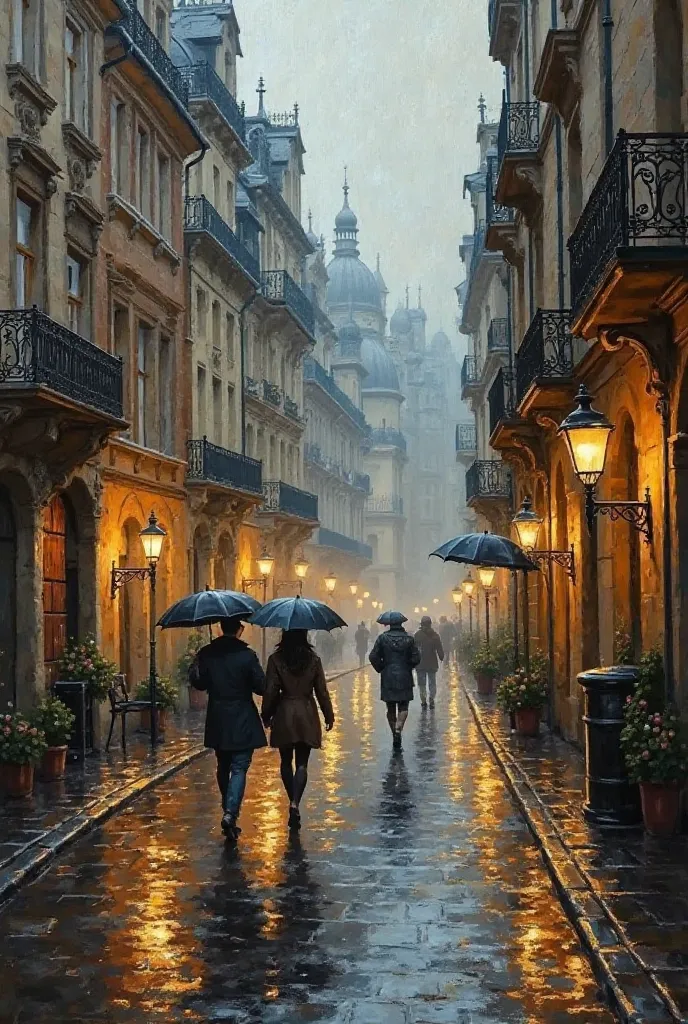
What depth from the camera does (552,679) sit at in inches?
894

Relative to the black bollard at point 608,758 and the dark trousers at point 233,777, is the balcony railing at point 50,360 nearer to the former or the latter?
the dark trousers at point 233,777

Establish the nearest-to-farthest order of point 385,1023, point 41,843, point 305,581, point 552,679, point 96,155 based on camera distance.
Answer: point 385,1023
point 41,843
point 96,155
point 552,679
point 305,581

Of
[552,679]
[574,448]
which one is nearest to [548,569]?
[552,679]

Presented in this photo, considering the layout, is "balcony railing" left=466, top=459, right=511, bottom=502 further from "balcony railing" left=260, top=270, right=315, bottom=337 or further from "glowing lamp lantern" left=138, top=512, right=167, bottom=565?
"glowing lamp lantern" left=138, top=512, right=167, bottom=565

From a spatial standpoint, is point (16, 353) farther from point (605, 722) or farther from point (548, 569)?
point (548, 569)

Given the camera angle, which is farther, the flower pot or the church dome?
the church dome

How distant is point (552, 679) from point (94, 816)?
10.8m

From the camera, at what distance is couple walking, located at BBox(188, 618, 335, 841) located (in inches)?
496

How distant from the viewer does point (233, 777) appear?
493 inches

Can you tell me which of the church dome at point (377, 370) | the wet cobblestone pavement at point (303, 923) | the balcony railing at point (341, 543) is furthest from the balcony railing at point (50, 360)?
the church dome at point (377, 370)

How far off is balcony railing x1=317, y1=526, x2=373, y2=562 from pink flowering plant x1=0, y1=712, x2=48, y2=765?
48.2 meters

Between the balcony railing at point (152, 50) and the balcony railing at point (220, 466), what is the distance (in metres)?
6.96

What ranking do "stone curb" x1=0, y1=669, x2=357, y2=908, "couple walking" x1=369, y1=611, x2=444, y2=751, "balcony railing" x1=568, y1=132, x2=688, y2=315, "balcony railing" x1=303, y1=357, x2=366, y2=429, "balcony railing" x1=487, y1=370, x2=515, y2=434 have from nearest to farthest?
"stone curb" x1=0, y1=669, x2=357, y2=908 → "balcony railing" x1=568, y1=132, x2=688, y2=315 → "couple walking" x1=369, y1=611, x2=444, y2=751 → "balcony railing" x1=487, y1=370, x2=515, y2=434 → "balcony railing" x1=303, y1=357, x2=366, y2=429

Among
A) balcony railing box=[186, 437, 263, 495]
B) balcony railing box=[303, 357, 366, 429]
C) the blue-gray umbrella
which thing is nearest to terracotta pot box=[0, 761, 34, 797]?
the blue-gray umbrella
